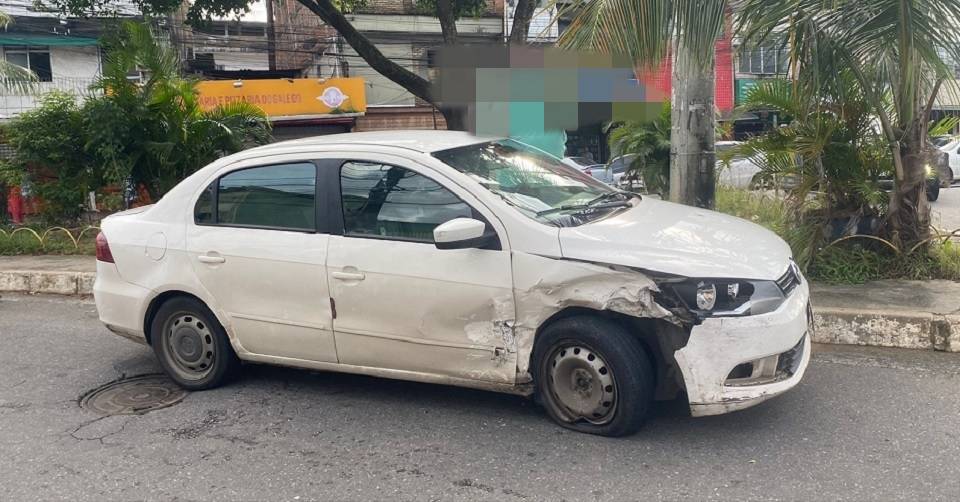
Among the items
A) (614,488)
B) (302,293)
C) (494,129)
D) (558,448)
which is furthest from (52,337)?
(614,488)

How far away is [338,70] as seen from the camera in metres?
27.8

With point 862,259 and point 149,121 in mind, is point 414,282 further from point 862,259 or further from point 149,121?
point 149,121

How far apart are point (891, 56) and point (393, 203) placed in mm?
4127

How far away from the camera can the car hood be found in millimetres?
3922

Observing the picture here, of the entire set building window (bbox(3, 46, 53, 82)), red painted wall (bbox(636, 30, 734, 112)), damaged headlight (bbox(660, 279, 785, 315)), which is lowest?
damaged headlight (bbox(660, 279, 785, 315))

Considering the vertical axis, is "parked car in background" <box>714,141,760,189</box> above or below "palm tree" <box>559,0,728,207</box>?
below

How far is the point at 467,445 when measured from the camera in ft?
13.8

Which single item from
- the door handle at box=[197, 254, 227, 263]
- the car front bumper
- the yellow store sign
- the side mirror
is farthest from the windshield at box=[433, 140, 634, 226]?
the yellow store sign

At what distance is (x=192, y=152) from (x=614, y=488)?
832cm

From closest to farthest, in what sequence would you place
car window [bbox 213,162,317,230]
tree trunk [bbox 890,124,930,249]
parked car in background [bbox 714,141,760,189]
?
car window [bbox 213,162,317,230]
tree trunk [bbox 890,124,930,249]
parked car in background [bbox 714,141,760,189]

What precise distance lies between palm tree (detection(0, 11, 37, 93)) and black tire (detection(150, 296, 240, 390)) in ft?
29.1

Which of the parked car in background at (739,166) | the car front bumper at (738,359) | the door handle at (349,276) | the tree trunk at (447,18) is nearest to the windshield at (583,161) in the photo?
the tree trunk at (447,18)

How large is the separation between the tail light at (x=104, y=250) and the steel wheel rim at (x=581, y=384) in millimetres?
2990

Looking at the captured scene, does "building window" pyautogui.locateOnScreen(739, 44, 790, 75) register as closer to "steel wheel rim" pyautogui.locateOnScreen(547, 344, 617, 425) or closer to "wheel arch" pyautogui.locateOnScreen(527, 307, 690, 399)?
"wheel arch" pyautogui.locateOnScreen(527, 307, 690, 399)
